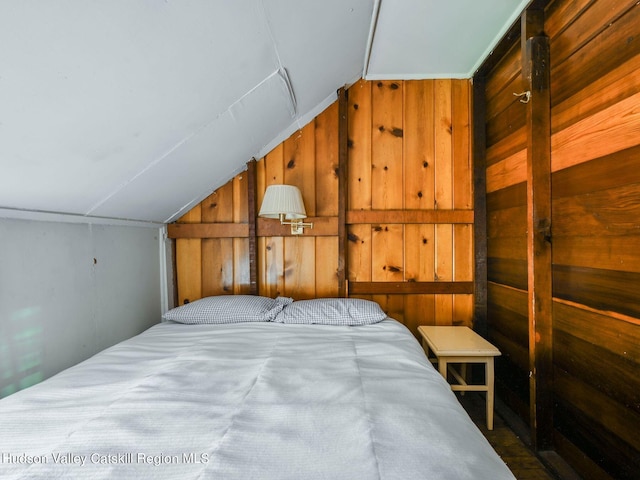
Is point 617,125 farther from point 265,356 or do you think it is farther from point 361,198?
point 265,356

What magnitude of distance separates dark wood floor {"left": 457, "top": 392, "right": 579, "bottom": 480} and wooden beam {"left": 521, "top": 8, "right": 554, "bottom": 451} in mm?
86

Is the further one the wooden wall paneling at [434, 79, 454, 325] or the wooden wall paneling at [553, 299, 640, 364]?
the wooden wall paneling at [434, 79, 454, 325]

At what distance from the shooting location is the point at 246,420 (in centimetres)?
80

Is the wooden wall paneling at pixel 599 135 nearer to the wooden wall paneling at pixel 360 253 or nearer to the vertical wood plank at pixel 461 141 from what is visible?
the vertical wood plank at pixel 461 141

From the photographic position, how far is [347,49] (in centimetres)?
172

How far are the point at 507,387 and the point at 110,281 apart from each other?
2459 millimetres

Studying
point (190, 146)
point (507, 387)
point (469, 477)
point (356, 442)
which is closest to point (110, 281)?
point (190, 146)

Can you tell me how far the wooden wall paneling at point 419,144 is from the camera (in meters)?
2.13

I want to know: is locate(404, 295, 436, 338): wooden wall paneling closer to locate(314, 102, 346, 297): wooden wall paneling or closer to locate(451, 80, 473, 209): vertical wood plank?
locate(314, 102, 346, 297): wooden wall paneling

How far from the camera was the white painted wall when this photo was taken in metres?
1.16

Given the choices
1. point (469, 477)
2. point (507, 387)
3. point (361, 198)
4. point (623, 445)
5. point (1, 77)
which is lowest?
point (507, 387)

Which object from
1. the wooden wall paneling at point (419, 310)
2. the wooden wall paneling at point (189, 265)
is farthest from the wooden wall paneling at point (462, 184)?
the wooden wall paneling at point (189, 265)

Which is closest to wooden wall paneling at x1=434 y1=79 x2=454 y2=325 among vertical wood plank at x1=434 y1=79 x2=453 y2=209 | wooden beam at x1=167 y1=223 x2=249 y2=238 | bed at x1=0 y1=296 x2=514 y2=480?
vertical wood plank at x1=434 y1=79 x2=453 y2=209

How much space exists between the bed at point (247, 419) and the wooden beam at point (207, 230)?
3.37ft
